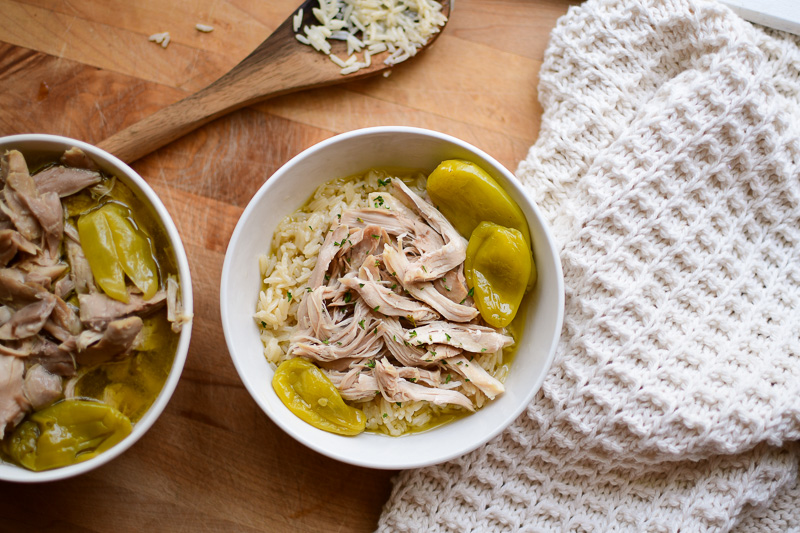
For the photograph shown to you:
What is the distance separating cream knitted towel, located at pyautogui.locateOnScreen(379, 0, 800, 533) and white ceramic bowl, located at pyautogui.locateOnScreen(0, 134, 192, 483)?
0.92 metres

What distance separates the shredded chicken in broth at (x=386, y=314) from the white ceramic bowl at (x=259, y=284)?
2.1 inches

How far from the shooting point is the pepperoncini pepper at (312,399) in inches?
71.7

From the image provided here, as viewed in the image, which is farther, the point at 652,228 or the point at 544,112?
the point at 544,112

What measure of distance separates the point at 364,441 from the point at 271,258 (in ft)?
2.29

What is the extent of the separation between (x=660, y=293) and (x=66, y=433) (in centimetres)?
198

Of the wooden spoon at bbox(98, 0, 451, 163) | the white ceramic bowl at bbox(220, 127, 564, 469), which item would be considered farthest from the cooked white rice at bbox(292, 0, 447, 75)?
the white ceramic bowl at bbox(220, 127, 564, 469)

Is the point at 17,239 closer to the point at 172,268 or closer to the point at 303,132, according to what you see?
the point at 172,268

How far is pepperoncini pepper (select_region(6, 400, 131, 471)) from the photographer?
1.66 meters

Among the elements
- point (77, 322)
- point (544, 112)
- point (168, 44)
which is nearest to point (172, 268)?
point (77, 322)

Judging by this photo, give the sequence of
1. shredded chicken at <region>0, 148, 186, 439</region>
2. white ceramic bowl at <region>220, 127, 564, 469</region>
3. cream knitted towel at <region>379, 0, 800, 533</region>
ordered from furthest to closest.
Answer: cream knitted towel at <region>379, 0, 800, 533</region> → white ceramic bowl at <region>220, 127, 564, 469</region> → shredded chicken at <region>0, 148, 186, 439</region>

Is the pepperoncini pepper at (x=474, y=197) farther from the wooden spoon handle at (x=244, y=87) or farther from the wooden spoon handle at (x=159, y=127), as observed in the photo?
the wooden spoon handle at (x=159, y=127)

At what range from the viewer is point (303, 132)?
2.17 m

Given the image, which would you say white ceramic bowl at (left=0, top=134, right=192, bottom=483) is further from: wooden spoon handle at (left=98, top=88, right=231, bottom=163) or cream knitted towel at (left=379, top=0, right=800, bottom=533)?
cream knitted towel at (left=379, top=0, right=800, bottom=533)

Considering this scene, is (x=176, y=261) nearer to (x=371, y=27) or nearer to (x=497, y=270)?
(x=497, y=270)
